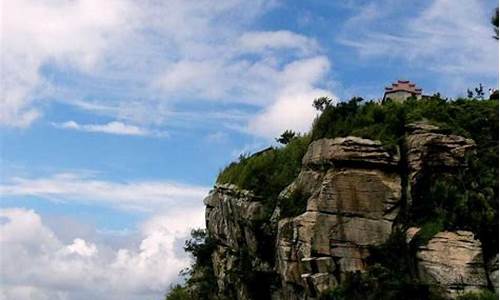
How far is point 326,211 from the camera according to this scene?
1270 inches

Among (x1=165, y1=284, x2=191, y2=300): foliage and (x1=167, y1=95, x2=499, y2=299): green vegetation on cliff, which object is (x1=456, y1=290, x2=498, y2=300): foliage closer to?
(x1=167, y1=95, x2=499, y2=299): green vegetation on cliff

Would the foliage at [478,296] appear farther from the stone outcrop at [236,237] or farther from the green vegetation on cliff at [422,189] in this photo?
the stone outcrop at [236,237]

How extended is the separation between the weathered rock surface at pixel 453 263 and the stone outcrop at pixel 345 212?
2061 mm

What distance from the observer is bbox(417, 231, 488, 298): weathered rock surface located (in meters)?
28.5

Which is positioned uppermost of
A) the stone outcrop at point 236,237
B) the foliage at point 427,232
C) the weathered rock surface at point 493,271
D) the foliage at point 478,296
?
the stone outcrop at point 236,237

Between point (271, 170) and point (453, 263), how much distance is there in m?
14.3

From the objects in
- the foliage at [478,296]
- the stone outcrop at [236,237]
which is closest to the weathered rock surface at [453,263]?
the foliage at [478,296]

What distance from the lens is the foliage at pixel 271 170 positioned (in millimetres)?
39094

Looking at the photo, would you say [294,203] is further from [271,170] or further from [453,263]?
[453,263]

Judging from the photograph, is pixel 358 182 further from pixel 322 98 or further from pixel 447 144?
pixel 322 98

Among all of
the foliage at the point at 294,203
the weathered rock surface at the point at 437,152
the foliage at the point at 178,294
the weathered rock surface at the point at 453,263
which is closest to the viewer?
the weathered rock surface at the point at 453,263

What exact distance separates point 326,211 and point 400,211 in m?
2.86

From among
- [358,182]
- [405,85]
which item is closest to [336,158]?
[358,182]

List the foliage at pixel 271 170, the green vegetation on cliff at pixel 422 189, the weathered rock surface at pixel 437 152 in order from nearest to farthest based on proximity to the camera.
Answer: the green vegetation on cliff at pixel 422 189, the weathered rock surface at pixel 437 152, the foliage at pixel 271 170
